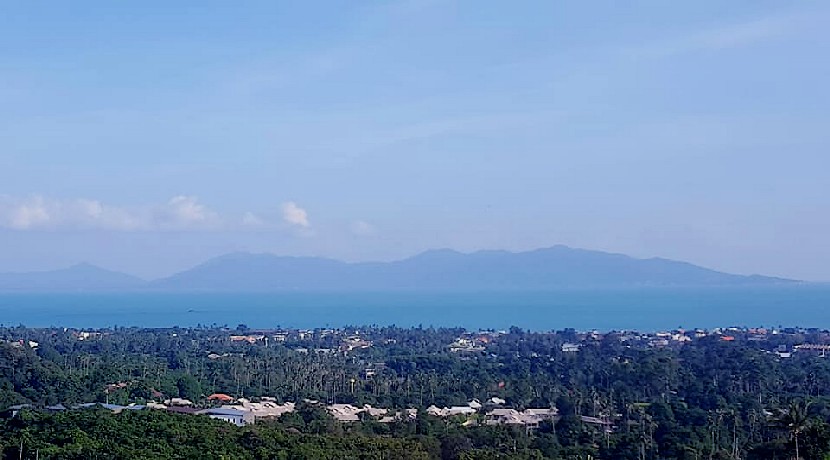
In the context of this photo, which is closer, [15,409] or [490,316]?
[15,409]

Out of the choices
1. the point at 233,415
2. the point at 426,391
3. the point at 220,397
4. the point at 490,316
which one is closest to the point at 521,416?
the point at 426,391

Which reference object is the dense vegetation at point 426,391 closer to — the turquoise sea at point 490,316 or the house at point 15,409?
the house at point 15,409

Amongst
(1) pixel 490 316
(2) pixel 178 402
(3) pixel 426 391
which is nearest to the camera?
(2) pixel 178 402

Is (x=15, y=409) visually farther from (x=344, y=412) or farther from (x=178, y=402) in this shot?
(x=344, y=412)

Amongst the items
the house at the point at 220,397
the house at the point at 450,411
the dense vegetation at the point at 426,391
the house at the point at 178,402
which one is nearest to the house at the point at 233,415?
the dense vegetation at the point at 426,391

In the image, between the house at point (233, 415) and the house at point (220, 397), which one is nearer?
the house at point (233, 415)

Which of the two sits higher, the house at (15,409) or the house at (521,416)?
the house at (15,409)

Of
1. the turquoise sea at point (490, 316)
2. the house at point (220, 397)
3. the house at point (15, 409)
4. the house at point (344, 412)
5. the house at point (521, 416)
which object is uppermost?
the turquoise sea at point (490, 316)

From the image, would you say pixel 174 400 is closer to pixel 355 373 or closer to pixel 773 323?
pixel 355 373

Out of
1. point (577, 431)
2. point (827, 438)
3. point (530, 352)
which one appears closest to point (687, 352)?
point (530, 352)

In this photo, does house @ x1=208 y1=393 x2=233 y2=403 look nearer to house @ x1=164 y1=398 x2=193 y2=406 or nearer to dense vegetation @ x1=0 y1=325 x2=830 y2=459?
dense vegetation @ x1=0 y1=325 x2=830 y2=459
